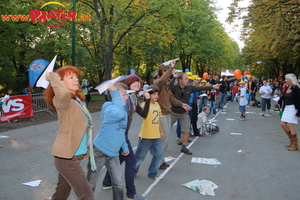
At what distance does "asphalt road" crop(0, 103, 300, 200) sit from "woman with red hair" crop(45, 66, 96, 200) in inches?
58.0

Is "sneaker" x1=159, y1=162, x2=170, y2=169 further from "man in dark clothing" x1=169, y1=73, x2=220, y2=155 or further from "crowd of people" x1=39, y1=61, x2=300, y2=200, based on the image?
"man in dark clothing" x1=169, y1=73, x2=220, y2=155

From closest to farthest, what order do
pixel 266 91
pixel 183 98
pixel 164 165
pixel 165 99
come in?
pixel 164 165
pixel 165 99
pixel 183 98
pixel 266 91

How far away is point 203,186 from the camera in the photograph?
4.52 metres

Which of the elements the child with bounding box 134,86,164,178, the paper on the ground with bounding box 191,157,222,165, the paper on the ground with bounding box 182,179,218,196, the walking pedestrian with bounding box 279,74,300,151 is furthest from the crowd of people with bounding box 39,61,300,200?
the walking pedestrian with bounding box 279,74,300,151

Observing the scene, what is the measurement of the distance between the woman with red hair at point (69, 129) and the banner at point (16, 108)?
9.58 m

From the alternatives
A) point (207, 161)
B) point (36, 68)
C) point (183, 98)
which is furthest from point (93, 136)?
point (36, 68)

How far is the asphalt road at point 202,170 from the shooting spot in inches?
168

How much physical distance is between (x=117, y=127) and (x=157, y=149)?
1573mm

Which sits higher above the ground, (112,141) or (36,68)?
(36,68)

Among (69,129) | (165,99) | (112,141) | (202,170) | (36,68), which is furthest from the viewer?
(36,68)

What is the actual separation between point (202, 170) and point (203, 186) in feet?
2.90

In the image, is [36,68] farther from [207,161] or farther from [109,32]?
[207,161]

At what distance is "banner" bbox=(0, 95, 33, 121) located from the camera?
1123 cm

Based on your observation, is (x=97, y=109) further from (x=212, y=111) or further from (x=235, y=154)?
(x=235, y=154)
